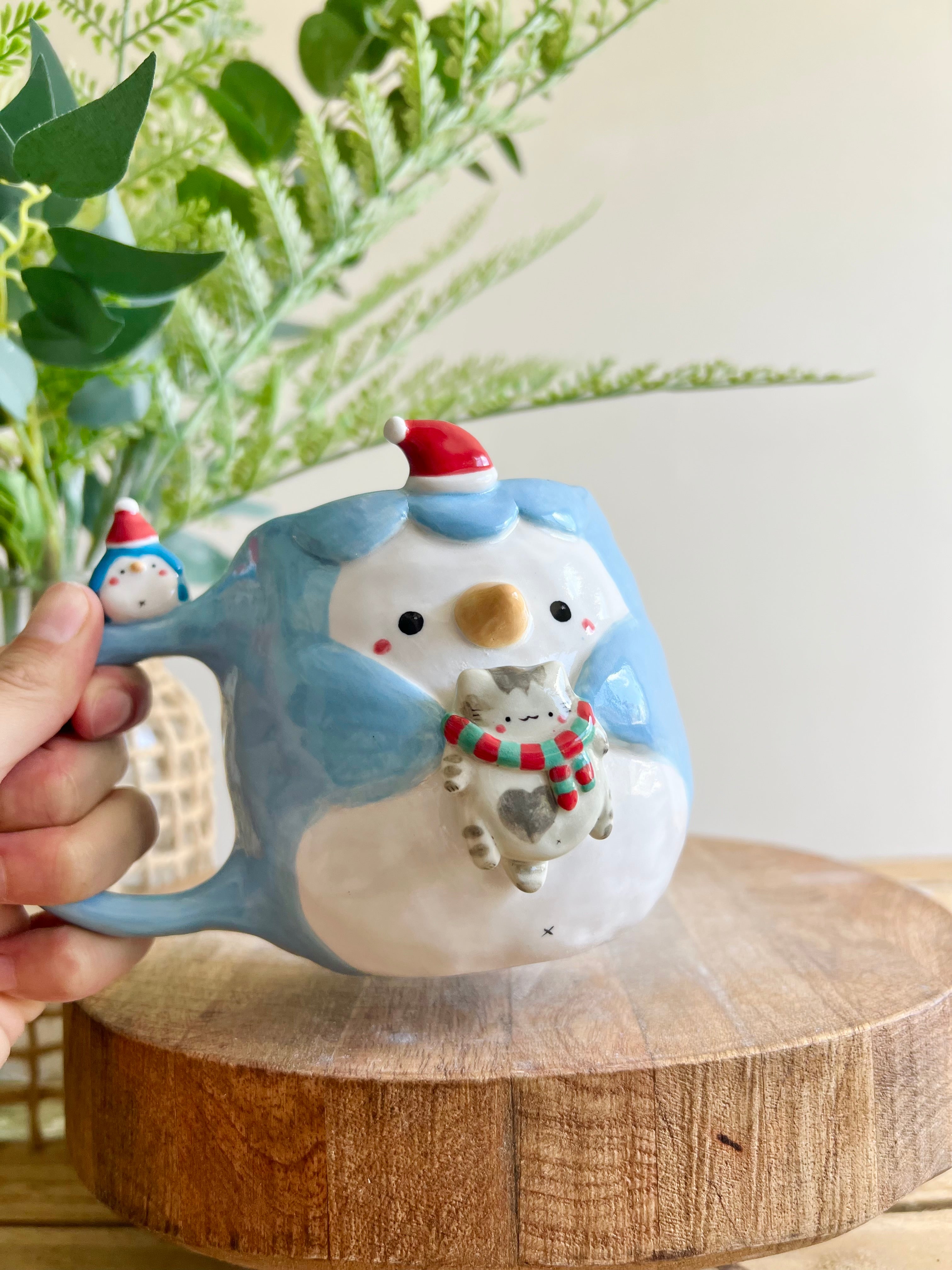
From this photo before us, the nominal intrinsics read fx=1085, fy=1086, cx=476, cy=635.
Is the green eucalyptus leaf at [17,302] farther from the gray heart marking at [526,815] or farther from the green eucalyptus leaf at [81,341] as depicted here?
the gray heart marking at [526,815]

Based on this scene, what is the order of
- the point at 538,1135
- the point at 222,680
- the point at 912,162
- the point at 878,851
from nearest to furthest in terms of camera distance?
1. the point at 538,1135
2. the point at 222,680
3. the point at 912,162
4. the point at 878,851

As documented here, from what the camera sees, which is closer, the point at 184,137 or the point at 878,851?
the point at 184,137

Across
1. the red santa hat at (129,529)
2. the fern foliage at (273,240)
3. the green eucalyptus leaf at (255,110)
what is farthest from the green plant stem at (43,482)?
the green eucalyptus leaf at (255,110)

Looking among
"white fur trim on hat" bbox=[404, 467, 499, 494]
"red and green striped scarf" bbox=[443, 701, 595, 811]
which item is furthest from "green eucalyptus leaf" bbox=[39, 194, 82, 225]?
"red and green striped scarf" bbox=[443, 701, 595, 811]

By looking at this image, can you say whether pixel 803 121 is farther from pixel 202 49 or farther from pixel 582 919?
Result: pixel 582 919

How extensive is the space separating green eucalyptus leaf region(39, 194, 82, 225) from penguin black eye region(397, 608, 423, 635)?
265mm

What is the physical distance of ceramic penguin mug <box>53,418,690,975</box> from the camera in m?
0.47

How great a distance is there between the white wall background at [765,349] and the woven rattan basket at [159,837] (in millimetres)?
514

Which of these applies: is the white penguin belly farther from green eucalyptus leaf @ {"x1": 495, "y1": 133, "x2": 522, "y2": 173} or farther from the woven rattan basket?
green eucalyptus leaf @ {"x1": 495, "y1": 133, "x2": 522, "y2": 173}

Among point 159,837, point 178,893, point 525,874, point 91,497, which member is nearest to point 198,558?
point 91,497

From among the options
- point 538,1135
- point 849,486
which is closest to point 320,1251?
point 538,1135

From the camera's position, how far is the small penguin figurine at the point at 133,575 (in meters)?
0.54

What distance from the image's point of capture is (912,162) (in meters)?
1.21

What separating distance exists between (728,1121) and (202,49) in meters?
0.64
